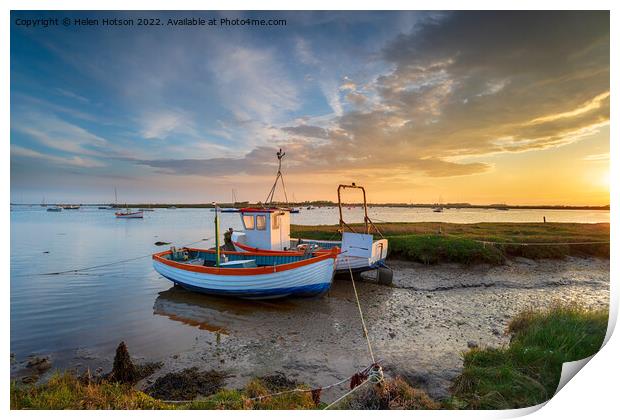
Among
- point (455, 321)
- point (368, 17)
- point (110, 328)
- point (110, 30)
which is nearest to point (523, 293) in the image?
A: point (455, 321)

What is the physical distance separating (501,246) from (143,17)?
1507cm

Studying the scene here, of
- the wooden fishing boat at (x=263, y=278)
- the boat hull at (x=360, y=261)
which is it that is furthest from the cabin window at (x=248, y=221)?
the wooden fishing boat at (x=263, y=278)

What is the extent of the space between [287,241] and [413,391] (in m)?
8.20

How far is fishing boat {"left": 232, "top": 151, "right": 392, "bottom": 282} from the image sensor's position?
10.1 metres

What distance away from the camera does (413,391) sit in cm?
405

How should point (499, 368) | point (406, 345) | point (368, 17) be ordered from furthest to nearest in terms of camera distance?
point (406, 345), point (368, 17), point (499, 368)

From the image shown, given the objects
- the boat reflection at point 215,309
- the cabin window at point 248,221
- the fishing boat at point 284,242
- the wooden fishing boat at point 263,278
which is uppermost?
the cabin window at point 248,221

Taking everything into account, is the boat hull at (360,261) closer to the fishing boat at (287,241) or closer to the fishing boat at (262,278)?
the fishing boat at (287,241)

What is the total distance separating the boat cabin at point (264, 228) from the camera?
11.1m

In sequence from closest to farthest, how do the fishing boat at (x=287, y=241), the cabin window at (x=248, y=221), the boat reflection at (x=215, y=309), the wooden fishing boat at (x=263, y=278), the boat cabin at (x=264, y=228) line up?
the boat reflection at (x=215, y=309)
the wooden fishing boat at (x=263, y=278)
the fishing boat at (x=287, y=241)
the boat cabin at (x=264, y=228)
the cabin window at (x=248, y=221)

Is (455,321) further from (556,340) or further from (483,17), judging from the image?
(483,17)

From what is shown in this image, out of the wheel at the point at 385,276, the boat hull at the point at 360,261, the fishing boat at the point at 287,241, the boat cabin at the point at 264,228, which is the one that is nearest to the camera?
the fishing boat at the point at 287,241

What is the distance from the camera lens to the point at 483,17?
511 cm

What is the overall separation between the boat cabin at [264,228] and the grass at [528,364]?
7405 millimetres
